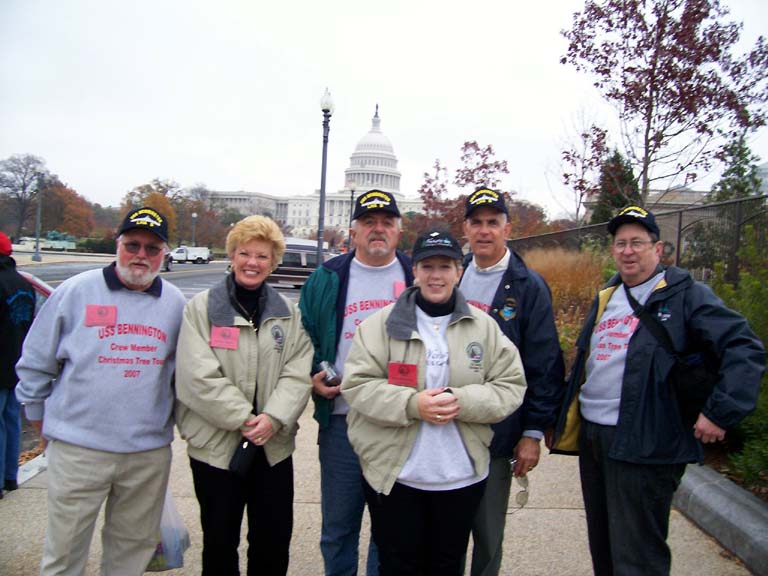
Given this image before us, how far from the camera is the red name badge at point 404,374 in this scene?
97.0 inches

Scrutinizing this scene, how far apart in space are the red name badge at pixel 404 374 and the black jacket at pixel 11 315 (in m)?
3.27

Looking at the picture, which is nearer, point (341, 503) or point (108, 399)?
point (108, 399)

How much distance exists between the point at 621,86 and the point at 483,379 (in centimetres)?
985

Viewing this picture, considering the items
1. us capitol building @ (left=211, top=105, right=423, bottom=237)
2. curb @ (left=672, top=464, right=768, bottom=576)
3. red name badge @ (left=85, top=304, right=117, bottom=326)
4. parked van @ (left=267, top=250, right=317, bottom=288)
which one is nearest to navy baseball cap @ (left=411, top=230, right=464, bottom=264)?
red name badge @ (left=85, top=304, right=117, bottom=326)

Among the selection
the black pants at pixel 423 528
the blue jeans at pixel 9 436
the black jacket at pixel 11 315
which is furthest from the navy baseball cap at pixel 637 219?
the blue jeans at pixel 9 436

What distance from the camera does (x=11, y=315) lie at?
4.31m

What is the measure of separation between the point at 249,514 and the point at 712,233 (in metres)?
6.91

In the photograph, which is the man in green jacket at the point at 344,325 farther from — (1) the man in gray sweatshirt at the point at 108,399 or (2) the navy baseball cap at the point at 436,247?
(1) the man in gray sweatshirt at the point at 108,399

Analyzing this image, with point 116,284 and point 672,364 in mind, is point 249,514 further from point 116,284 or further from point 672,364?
point 672,364

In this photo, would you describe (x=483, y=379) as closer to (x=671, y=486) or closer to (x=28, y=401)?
(x=671, y=486)

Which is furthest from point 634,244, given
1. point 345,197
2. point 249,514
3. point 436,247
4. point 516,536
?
point 345,197

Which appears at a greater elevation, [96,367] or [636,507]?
[96,367]

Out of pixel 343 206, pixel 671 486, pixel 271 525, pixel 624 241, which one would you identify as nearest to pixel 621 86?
pixel 624 241

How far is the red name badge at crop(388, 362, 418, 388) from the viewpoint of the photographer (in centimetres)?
246
